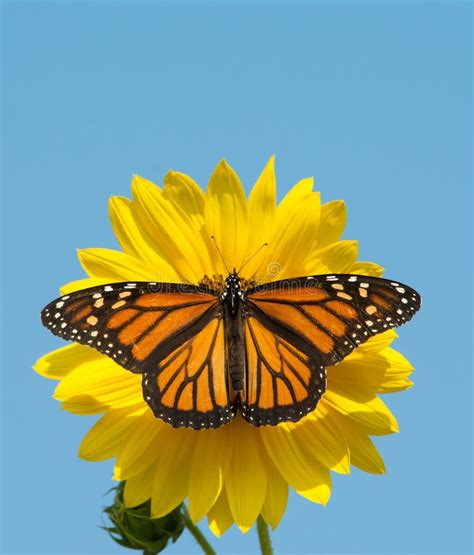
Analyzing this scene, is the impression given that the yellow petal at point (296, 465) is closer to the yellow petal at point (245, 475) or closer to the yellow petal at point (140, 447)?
the yellow petal at point (245, 475)

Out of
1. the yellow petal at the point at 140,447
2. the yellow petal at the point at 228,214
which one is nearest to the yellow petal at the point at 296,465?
the yellow petal at the point at 140,447

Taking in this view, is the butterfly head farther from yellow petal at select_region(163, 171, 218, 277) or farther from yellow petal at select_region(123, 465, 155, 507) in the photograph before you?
yellow petal at select_region(123, 465, 155, 507)

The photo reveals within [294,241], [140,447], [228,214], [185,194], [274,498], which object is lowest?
[274,498]

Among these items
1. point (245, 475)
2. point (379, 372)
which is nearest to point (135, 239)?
point (245, 475)

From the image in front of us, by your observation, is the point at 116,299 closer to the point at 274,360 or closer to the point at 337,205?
the point at 274,360

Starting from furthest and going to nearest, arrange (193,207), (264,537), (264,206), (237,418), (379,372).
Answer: (193,207) → (264,206) → (237,418) → (379,372) → (264,537)

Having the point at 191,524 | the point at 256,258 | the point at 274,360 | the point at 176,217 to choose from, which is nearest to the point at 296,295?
the point at 274,360

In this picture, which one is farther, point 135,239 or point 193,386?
point 135,239

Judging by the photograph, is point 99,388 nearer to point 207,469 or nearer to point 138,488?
point 138,488
